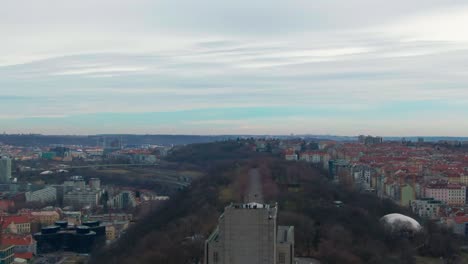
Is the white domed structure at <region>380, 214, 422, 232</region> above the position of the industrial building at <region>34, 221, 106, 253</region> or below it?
above

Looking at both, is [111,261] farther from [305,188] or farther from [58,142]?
[58,142]

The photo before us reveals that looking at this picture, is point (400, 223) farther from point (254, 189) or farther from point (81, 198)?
point (81, 198)

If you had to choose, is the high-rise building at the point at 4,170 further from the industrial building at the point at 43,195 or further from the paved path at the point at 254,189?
the paved path at the point at 254,189

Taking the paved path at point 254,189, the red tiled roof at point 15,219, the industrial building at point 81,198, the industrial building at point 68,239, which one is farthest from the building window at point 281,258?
the industrial building at point 81,198

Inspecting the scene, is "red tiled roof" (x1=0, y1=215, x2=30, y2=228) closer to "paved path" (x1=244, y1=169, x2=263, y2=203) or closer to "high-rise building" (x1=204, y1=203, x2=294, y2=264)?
"paved path" (x1=244, y1=169, x2=263, y2=203)

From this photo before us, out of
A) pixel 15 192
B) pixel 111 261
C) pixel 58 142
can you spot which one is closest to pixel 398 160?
pixel 15 192

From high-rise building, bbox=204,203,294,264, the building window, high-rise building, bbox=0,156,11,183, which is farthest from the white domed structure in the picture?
high-rise building, bbox=0,156,11,183
